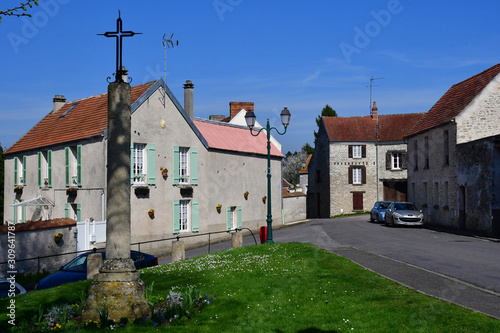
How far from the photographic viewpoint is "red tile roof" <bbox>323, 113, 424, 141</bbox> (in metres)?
54.9

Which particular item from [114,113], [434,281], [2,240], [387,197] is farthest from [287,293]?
[387,197]

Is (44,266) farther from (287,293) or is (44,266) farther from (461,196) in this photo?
(461,196)

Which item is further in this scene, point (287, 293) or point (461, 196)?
point (461, 196)

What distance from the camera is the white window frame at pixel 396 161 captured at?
5481 centimetres

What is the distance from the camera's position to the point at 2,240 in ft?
67.6

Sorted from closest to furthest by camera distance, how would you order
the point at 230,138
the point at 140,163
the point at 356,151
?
the point at 140,163 < the point at 230,138 < the point at 356,151

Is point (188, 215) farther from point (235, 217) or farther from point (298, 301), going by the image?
point (298, 301)

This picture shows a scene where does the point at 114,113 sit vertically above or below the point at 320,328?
above

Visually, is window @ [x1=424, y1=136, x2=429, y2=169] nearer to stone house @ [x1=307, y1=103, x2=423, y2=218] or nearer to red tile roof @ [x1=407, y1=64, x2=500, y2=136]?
red tile roof @ [x1=407, y1=64, x2=500, y2=136]

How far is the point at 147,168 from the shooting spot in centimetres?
2773

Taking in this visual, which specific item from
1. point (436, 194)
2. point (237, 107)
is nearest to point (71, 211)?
point (436, 194)

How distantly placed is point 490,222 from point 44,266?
20.8 meters

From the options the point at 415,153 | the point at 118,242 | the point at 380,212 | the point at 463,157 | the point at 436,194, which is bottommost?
the point at 380,212

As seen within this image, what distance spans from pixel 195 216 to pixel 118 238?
21309mm
